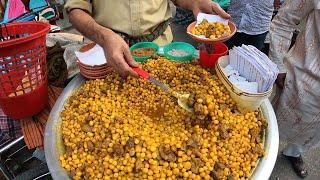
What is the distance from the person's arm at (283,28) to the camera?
7.41ft

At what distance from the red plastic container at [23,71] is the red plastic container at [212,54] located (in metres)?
0.89

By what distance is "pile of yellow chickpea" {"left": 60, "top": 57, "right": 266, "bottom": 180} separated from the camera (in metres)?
1.40

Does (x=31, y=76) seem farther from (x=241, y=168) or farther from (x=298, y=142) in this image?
(x=298, y=142)

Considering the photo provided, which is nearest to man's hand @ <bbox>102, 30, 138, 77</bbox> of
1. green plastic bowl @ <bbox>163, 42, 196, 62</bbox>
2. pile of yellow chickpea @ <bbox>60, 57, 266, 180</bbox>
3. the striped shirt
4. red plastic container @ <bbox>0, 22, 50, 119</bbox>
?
pile of yellow chickpea @ <bbox>60, 57, 266, 180</bbox>

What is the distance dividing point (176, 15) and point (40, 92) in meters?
3.79

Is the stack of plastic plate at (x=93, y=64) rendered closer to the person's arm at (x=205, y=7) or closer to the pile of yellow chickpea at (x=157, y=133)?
the pile of yellow chickpea at (x=157, y=133)

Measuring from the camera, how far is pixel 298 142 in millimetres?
2736

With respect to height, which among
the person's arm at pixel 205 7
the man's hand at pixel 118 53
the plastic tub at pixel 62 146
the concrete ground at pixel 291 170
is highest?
the person's arm at pixel 205 7

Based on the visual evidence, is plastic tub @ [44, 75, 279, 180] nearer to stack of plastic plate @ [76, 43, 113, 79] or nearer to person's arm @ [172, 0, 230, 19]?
stack of plastic plate @ [76, 43, 113, 79]

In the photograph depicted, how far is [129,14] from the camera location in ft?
6.53

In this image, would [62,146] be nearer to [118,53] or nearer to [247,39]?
→ [118,53]

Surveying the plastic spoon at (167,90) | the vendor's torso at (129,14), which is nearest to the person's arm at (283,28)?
the vendor's torso at (129,14)

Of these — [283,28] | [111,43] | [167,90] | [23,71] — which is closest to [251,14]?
[283,28]

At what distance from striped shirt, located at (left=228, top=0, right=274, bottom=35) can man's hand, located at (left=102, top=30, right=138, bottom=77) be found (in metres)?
2.11
